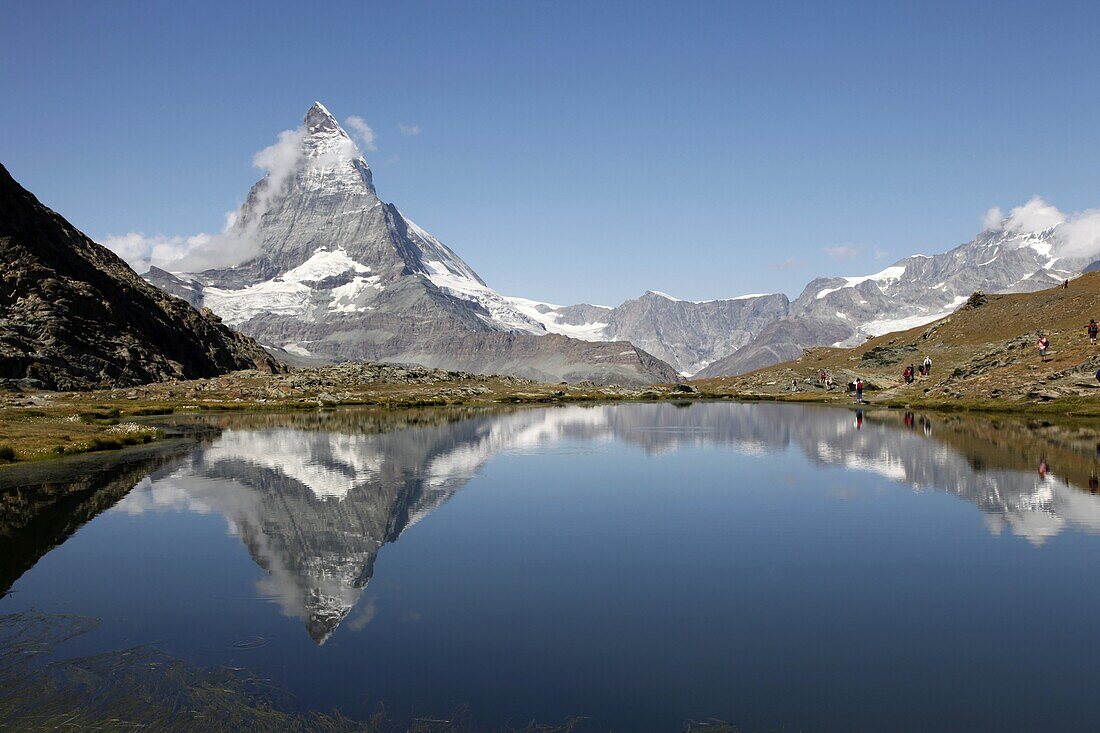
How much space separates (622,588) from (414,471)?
4013 centimetres

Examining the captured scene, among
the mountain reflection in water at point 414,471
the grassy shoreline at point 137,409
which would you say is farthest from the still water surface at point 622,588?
the grassy shoreline at point 137,409

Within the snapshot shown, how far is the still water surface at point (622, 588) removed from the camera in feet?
70.7

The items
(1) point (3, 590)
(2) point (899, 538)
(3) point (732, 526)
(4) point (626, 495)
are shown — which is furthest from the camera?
(4) point (626, 495)

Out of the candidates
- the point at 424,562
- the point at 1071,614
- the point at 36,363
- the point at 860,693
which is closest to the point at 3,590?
the point at 424,562

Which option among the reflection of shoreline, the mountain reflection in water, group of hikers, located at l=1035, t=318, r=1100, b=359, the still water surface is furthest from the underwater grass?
group of hikers, located at l=1035, t=318, r=1100, b=359

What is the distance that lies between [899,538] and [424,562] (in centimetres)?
2387

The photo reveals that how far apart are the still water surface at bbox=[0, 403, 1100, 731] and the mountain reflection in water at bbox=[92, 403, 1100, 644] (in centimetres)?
38

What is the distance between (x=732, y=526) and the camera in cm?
4475

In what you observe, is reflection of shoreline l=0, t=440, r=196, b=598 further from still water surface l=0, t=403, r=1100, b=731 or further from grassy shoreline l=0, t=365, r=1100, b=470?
grassy shoreline l=0, t=365, r=1100, b=470

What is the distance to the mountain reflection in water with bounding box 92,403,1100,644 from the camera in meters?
39.1

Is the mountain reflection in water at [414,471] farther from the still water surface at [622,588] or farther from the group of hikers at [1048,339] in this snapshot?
the group of hikers at [1048,339]

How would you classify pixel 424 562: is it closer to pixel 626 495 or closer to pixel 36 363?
pixel 626 495

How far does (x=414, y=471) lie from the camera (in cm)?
6938

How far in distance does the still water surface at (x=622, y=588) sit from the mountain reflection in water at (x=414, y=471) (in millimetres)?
375
